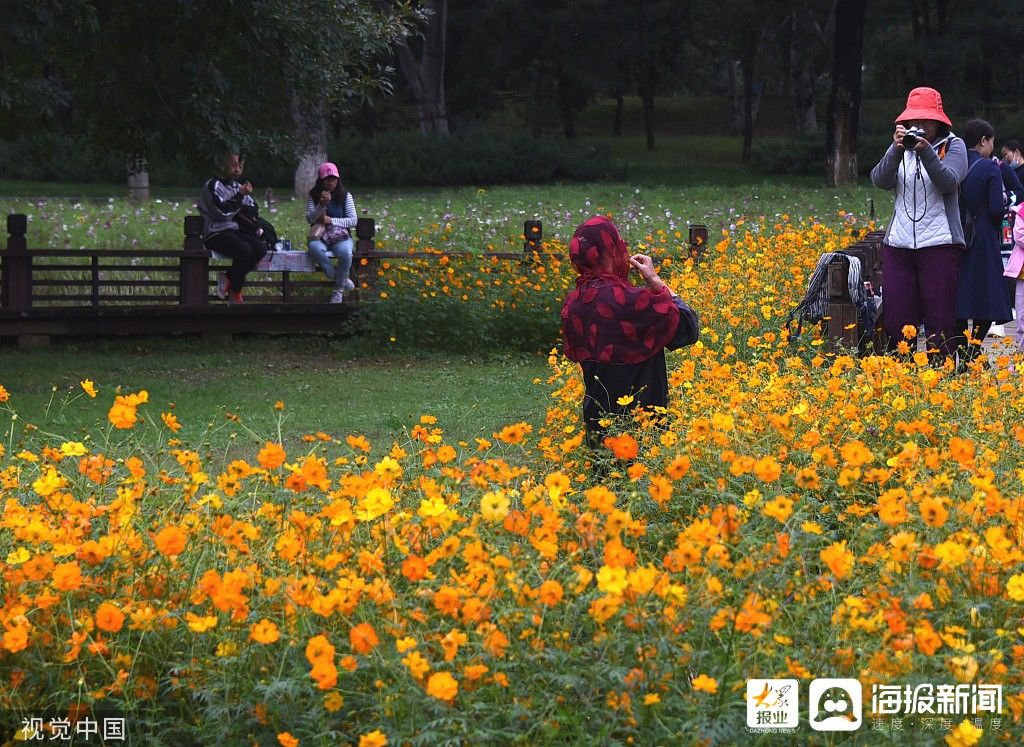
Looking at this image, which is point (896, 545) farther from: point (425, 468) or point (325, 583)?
point (425, 468)

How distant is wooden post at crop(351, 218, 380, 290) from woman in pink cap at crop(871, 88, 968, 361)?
6.90m

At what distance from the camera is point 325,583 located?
355 cm

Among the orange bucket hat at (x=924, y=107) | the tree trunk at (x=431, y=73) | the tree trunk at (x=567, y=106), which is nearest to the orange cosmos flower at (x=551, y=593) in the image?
the orange bucket hat at (x=924, y=107)

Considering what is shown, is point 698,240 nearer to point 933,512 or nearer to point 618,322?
point 618,322

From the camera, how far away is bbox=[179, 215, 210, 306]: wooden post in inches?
564

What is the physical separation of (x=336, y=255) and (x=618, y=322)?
903 centimetres

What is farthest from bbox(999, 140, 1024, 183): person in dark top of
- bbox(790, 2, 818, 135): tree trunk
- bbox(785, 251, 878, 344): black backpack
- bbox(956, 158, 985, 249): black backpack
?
bbox(790, 2, 818, 135): tree trunk

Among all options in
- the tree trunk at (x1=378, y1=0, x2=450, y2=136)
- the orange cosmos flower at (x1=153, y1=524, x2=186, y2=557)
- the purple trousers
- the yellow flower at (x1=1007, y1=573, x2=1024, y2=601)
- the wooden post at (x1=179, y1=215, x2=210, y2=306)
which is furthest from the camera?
the tree trunk at (x1=378, y1=0, x2=450, y2=136)

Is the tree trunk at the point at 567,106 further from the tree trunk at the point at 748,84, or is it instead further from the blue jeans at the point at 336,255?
the blue jeans at the point at 336,255

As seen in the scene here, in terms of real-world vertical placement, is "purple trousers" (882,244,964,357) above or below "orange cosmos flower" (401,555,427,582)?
above

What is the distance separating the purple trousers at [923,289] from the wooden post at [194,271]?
25.7ft

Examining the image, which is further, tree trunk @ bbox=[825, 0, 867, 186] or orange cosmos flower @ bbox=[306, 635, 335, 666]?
tree trunk @ bbox=[825, 0, 867, 186]

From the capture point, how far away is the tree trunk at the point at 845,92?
1320 inches

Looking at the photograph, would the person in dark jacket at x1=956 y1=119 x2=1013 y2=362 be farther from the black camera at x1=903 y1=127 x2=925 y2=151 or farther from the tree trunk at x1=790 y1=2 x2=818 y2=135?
the tree trunk at x1=790 y1=2 x2=818 y2=135
